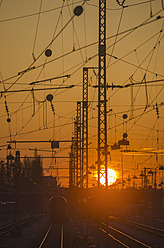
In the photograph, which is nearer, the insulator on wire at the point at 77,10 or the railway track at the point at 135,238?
the insulator on wire at the point at 77,10

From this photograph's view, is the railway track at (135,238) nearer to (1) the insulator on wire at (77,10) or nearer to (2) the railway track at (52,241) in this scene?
(2) the railway track at (52,241)

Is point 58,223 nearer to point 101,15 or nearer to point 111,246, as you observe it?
point 111,246

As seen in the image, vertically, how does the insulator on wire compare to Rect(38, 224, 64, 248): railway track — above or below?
above

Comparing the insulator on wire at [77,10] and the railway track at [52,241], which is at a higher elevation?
the insulator on wire at [77,10]

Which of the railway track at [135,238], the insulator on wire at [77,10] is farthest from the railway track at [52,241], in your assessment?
the insulator on wire at [77,10]

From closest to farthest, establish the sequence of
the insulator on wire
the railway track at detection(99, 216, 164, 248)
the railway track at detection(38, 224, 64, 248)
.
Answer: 1. the insulator on wire
2. the railway track at detection(99, 216, 164, 248)
3. the railway track at detection(38, 224, 64, 248)

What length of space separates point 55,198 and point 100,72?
49.3m

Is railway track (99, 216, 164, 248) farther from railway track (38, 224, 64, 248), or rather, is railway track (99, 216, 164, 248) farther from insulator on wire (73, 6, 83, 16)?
insulator on wire (73, 6, 83, 16)

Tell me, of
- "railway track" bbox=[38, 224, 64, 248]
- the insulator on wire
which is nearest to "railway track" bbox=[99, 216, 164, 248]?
"railway track" bbox=[38, 224, 64, 248]

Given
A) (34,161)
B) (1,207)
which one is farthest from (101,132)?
(34,161)

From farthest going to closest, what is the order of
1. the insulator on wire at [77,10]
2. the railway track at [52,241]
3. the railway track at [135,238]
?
the railway track at [52,241], the railway track at [135,238], the insulator on wire at [77,10]

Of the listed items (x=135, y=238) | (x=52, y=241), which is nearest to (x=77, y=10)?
(x=52, y=241)

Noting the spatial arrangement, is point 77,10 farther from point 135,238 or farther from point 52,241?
point 135,238

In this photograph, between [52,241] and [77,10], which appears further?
[52,241]
